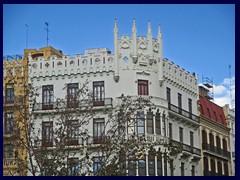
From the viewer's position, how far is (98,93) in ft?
119

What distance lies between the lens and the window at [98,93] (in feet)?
116

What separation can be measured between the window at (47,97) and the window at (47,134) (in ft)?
7.15

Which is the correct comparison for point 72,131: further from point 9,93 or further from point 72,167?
point 9,93

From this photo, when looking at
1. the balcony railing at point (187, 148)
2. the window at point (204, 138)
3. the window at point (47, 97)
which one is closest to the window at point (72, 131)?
the window at point (47, 97)

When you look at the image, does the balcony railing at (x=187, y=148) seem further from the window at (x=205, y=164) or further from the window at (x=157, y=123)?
the window at (x=157, y=123)

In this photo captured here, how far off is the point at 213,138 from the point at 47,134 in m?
15.3

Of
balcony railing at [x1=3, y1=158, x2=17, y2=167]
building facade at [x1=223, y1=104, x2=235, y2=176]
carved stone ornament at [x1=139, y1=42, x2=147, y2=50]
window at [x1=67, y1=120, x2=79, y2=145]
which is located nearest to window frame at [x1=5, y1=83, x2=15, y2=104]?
balcony railing at [x1=3, y1=158, x2=17, y2=167]

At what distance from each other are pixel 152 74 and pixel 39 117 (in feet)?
21.3

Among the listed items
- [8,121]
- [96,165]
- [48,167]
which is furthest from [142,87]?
[48,167]

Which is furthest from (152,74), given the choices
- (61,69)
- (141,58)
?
(61,69)

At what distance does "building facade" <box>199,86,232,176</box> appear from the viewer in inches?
1617

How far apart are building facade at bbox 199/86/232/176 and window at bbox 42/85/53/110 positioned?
958 cm

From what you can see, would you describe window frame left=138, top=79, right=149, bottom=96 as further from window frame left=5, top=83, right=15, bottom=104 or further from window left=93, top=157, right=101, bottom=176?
window left=93, top=157, right=101, bottom=176

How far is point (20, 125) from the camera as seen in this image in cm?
3041
